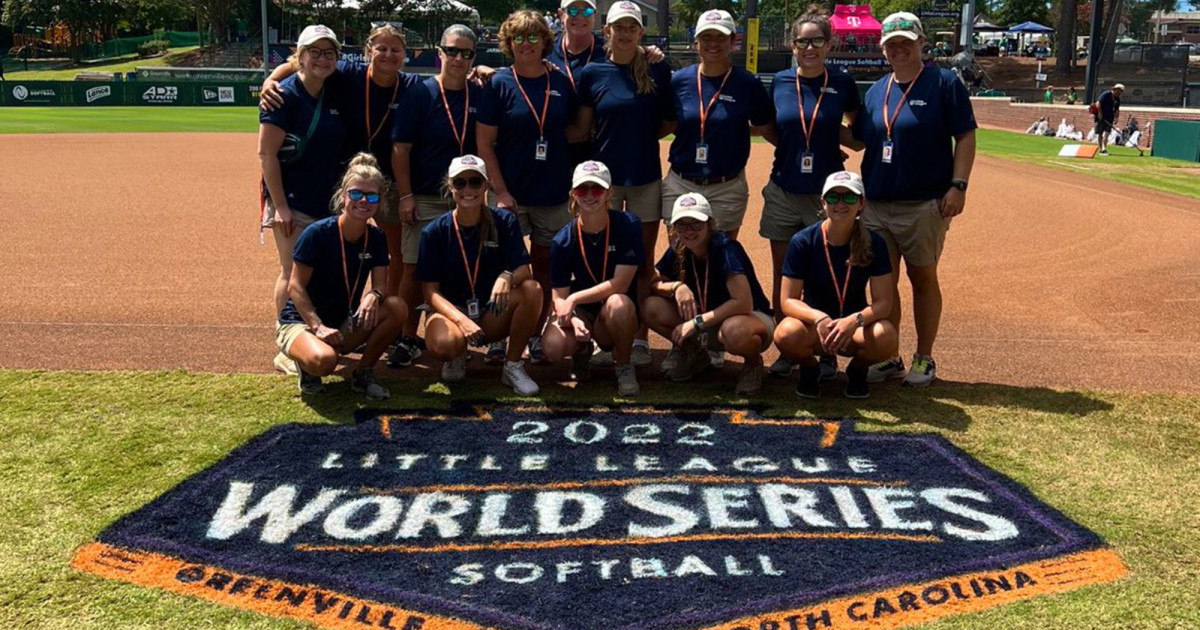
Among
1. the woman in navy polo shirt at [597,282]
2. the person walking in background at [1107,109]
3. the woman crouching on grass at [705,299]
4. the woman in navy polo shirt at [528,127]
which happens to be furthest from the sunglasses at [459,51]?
the person walking in background at [1107,109]

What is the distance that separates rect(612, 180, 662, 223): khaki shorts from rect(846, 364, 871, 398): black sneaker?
162cm

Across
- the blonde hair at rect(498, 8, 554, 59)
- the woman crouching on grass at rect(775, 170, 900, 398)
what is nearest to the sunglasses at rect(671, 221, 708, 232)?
the woman crouching on grass at rect(775, 170, 900, 398)

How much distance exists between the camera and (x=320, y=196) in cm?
622

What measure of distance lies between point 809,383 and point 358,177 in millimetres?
2844

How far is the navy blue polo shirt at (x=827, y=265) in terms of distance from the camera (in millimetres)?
5633

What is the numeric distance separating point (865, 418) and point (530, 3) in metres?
97.5

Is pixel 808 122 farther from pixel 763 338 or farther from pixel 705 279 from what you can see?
pixel 763 338

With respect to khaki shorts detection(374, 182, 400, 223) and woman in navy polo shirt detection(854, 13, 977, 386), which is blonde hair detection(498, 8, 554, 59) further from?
woman in navy polo shirt detection(854, 13, 977, 386)

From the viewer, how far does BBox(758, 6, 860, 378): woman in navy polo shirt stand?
593 centimetres

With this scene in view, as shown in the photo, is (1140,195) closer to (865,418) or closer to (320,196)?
(865,418)

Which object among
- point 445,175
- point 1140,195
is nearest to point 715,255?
point 445,175

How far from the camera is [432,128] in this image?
6.29m

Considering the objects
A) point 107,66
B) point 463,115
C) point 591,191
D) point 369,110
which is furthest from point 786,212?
point 107,66

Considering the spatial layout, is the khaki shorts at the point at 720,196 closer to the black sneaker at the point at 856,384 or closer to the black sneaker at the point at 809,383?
the black sneaker at the point at 809,383
